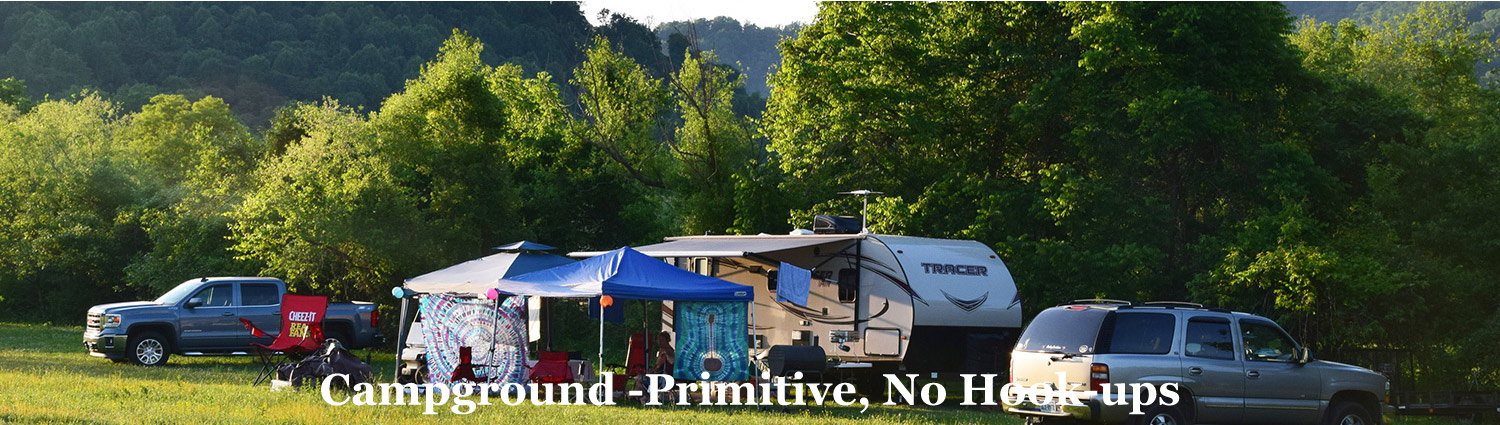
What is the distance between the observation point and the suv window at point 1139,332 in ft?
42.8

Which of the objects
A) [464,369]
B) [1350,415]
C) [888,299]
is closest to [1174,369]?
[1350,415]

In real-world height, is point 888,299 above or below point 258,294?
below

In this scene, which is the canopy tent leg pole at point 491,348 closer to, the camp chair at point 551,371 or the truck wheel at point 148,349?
the camp chair at point 551,371

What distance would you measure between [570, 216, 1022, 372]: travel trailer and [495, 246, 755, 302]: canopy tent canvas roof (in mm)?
1279

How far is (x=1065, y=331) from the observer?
1336cm

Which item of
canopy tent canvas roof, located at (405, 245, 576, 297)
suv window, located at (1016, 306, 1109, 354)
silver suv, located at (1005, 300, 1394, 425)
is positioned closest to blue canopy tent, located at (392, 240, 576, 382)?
canopy tent canvas roof, located at (405, 245, 576, 297)

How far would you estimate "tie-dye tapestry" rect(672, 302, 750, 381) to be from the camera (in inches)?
662

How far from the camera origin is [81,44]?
3898 inches

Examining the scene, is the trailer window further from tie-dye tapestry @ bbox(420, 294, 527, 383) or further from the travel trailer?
tie-dye tapestry @ bbox(420, 294, 527, 383)

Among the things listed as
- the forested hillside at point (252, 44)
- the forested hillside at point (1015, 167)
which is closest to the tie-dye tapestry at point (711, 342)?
the forested hillside at point (1015, 167)

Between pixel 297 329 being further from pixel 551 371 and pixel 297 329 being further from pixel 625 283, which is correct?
pixel 625 283

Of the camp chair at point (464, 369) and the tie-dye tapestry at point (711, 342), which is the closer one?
the tie-dye tapestry at point (711, 342)

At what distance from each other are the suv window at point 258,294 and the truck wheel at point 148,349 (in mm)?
1446

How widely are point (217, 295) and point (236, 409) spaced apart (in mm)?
9318
